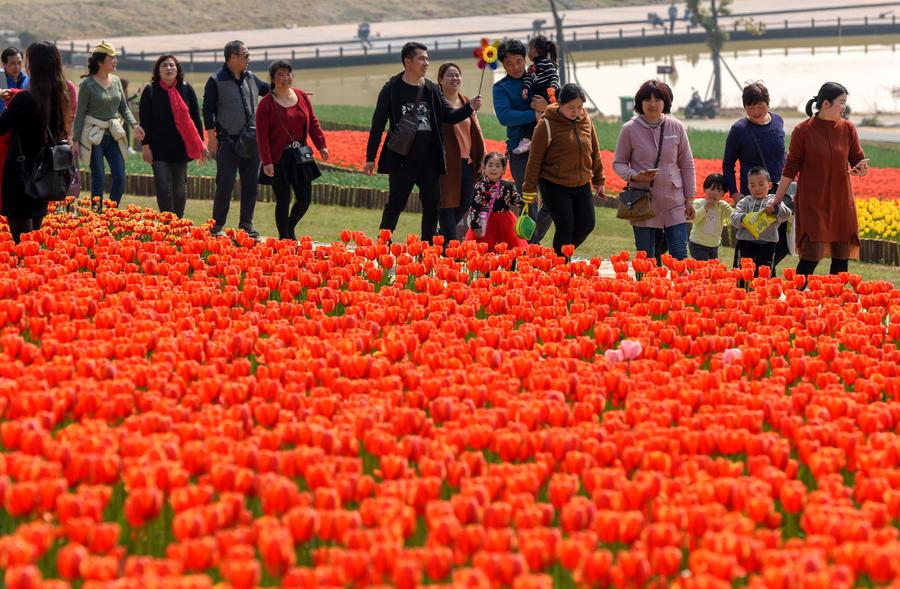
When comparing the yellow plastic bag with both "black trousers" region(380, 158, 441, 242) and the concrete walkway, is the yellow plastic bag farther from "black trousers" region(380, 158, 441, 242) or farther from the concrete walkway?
the concrete walkway

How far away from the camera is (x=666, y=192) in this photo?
41.1 ft

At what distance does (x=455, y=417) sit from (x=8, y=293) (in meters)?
3.75

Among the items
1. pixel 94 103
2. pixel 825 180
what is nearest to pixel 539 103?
pixel 825 180

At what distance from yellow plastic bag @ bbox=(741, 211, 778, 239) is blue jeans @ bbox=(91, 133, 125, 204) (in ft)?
22.0

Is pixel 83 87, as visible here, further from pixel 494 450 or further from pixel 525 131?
pixel 494 450

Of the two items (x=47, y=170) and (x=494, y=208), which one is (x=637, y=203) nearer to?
(x=494, y=208)

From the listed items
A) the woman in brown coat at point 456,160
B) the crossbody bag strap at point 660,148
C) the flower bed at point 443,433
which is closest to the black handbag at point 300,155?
the woman in brown coat at point 456,160

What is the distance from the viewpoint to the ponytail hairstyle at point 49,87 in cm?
1102

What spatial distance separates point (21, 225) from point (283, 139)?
11.1 ft

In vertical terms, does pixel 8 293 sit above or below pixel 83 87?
below

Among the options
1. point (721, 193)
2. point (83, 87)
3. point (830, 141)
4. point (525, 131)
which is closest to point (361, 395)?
point (830, 141)

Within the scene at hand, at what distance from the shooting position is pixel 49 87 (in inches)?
439

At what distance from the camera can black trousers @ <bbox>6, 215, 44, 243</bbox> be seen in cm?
1157

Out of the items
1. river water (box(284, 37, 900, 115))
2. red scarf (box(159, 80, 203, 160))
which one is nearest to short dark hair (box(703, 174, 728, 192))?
red scarf (box(159, 80, 203, 160))
